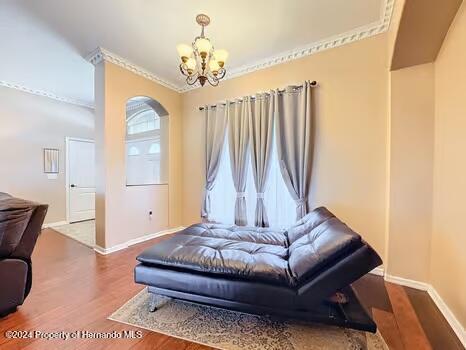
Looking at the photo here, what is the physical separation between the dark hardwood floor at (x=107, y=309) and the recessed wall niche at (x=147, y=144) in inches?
74.7

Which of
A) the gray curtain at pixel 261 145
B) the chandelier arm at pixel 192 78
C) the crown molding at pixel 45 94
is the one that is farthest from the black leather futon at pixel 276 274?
the crown molding at pixel 45 94

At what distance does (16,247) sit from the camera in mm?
1800

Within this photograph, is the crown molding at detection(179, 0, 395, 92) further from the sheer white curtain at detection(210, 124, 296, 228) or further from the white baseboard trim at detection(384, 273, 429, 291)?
the white baseboard trim at detection(384, 273, 429, 291)

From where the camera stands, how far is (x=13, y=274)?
1.78m

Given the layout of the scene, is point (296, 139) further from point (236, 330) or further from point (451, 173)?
point (236, 330)

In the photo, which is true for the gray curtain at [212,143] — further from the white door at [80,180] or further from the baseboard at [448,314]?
the white door at [80,180]

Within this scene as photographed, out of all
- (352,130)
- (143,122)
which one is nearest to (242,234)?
(352,130)

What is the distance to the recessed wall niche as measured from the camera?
4207mm

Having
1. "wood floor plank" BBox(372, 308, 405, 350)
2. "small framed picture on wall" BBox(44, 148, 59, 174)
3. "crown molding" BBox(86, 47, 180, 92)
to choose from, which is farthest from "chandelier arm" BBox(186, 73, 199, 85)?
"small framed picture on wall" BBox(44, 148, 59, 174)

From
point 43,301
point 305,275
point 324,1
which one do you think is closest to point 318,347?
point 305,275

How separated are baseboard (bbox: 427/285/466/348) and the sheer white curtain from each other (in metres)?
1.53

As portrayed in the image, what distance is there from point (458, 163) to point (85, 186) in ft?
21.0

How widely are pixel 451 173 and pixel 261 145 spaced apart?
202cm

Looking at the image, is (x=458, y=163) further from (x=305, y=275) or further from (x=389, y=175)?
(x=305, y=275)
